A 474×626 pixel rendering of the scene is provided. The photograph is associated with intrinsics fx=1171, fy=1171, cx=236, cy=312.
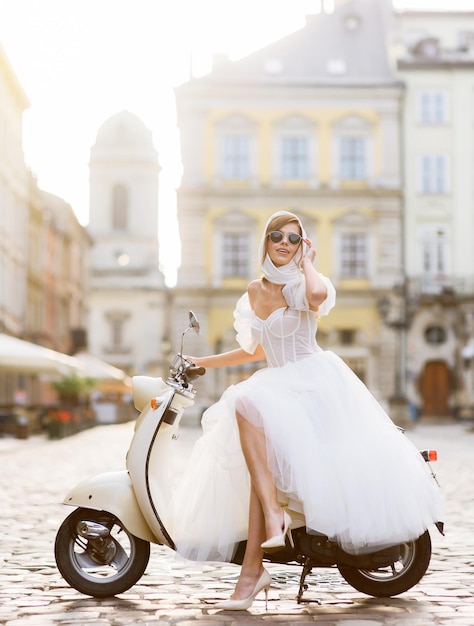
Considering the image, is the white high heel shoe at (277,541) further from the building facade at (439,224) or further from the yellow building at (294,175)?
the building facade at (439,224)

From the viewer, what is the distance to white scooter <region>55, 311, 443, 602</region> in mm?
5531

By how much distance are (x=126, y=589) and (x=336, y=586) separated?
3.80ft

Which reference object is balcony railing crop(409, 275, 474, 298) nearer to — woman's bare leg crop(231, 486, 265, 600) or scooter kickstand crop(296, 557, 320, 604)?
scooter kickstand crop(296, 557, 320, 604)

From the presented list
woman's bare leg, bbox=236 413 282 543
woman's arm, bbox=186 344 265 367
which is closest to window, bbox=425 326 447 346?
woman's arm, bbox=186 344 265 367

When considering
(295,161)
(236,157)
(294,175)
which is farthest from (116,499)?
(295,161)

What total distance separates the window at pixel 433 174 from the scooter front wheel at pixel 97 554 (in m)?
41.6

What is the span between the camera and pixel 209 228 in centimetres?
4525

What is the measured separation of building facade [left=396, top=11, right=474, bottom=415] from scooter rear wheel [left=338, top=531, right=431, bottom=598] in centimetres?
3927

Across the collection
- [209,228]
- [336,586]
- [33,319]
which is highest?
[209,228]

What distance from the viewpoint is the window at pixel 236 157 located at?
150 ft

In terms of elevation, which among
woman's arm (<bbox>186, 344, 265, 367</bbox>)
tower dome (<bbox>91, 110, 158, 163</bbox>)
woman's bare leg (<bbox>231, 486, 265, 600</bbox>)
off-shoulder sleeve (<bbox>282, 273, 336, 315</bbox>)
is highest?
tower dome (<bbox>91, 110, 158, 163</bbox>)

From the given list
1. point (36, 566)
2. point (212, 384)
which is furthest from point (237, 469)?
point (212, 384)

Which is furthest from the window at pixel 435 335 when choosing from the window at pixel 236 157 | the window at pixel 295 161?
the window at pixel 236 157

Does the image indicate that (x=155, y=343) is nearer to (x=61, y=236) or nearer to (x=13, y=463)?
(x=61, y=236)
